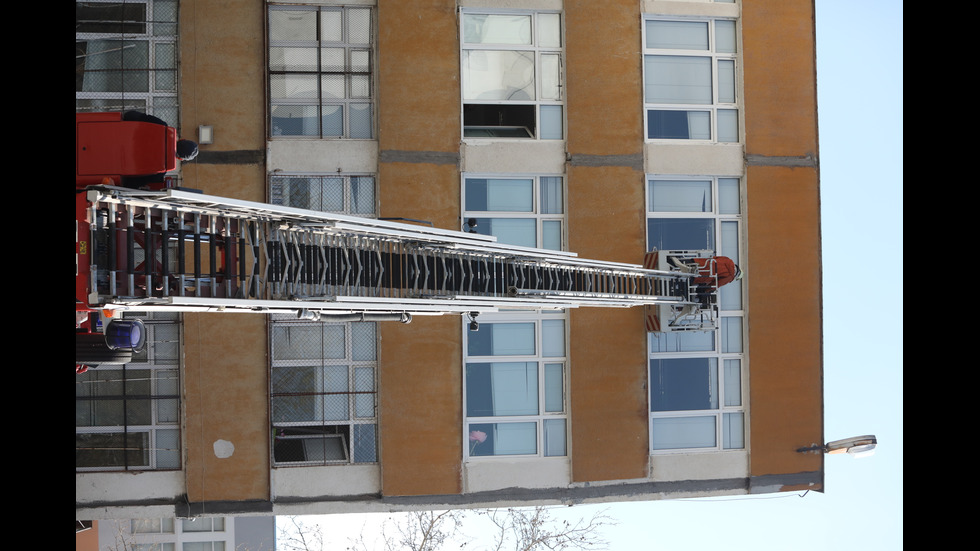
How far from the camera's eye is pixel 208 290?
26.1ft

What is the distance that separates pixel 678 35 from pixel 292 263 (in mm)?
11401

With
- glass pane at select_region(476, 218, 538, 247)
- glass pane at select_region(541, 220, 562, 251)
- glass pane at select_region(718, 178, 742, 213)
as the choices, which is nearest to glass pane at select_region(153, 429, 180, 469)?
glass pane at select_region(476, 218, 538, 247)

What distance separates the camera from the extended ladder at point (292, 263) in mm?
6695

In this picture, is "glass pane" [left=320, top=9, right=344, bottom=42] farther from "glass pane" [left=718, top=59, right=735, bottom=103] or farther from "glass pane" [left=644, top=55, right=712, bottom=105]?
"glass pane" [left=718, top=59, right=735, bottom=103]

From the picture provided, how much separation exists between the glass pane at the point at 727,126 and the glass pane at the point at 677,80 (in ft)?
1.43

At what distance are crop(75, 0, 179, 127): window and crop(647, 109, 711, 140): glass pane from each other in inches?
400

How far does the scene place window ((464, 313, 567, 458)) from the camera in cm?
1516

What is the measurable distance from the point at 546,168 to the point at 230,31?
7140 mm

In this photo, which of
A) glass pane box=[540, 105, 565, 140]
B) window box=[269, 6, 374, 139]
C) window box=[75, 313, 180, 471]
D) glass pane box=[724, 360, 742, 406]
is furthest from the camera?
glass pane box=[724, 360, 742, 406]

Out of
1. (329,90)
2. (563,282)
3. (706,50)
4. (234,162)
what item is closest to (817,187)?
(706,50)

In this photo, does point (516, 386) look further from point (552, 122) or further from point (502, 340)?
point (552, 122)

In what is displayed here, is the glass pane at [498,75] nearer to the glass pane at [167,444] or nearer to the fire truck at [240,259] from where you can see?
the fire truck at [240,259]
